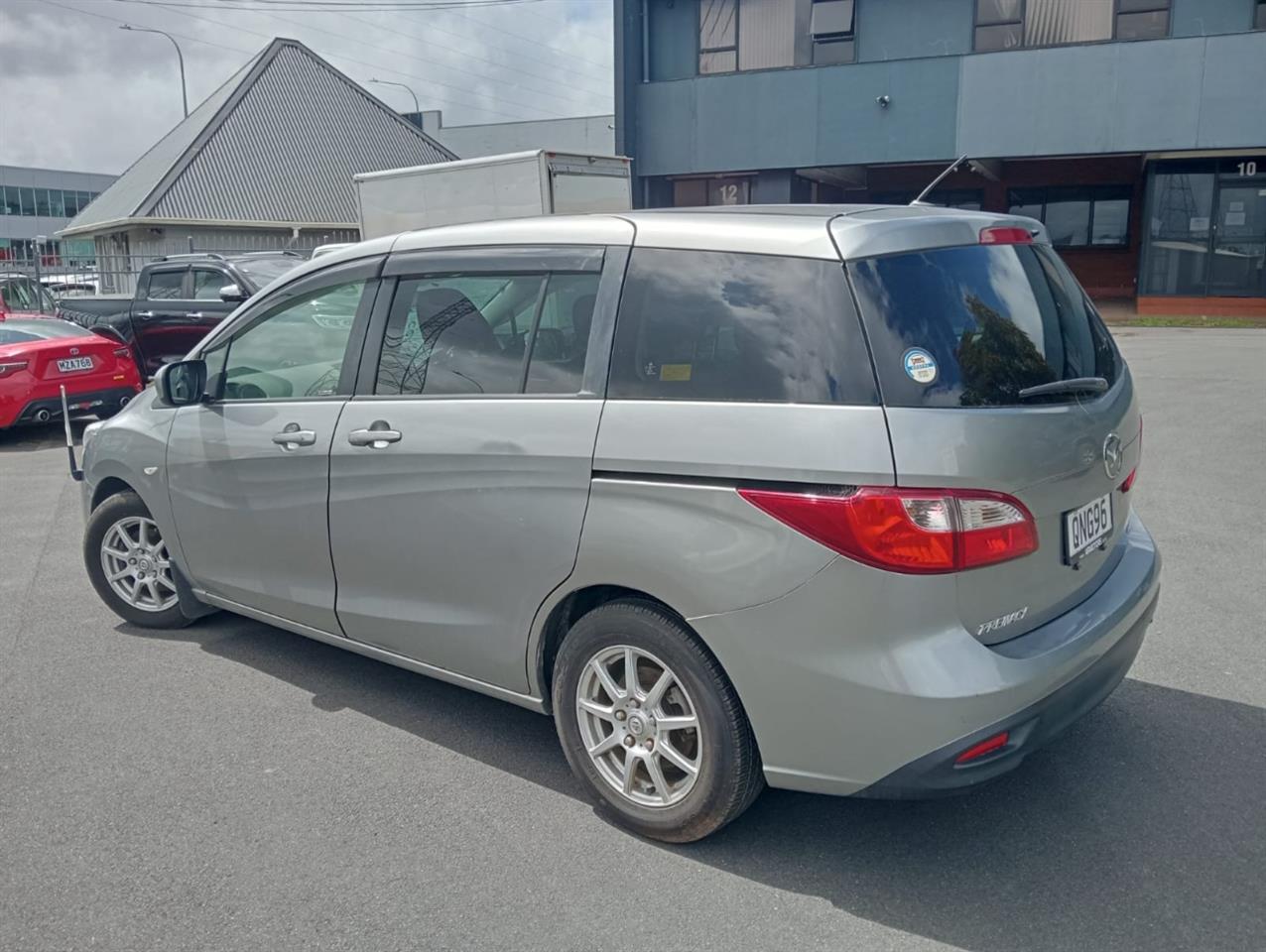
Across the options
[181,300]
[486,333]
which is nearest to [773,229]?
[486,333]

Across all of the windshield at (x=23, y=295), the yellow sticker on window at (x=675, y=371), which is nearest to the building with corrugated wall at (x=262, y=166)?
the windshield at (x=23, y=295)

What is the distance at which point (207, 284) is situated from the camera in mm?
13211

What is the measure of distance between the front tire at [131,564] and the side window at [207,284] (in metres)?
8.12

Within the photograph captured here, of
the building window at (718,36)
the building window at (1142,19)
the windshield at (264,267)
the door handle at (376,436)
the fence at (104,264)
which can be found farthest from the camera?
the building window at (718,36)

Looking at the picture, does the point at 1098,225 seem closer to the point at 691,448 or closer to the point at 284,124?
the point at 284,124

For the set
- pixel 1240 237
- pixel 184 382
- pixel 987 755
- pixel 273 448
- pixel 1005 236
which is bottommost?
pixel 987 755

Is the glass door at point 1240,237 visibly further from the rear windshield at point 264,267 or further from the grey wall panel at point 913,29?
the rear windshield at point 264,267

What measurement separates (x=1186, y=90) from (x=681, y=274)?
22.1 m

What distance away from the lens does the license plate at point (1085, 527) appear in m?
3.23

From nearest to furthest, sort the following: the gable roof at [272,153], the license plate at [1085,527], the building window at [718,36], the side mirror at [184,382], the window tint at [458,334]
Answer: the license plate at [1085,527] < the window tint at [458,334] < the side mirror at [184,382] < the building window at [718,36] < the gable roof at [272,153]

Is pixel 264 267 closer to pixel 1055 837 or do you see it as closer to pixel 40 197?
pixel 1055 837

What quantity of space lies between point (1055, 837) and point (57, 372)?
1138 cm

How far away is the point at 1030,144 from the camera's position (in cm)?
2272

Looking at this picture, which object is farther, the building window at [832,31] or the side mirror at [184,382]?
the building window at [832,31]
